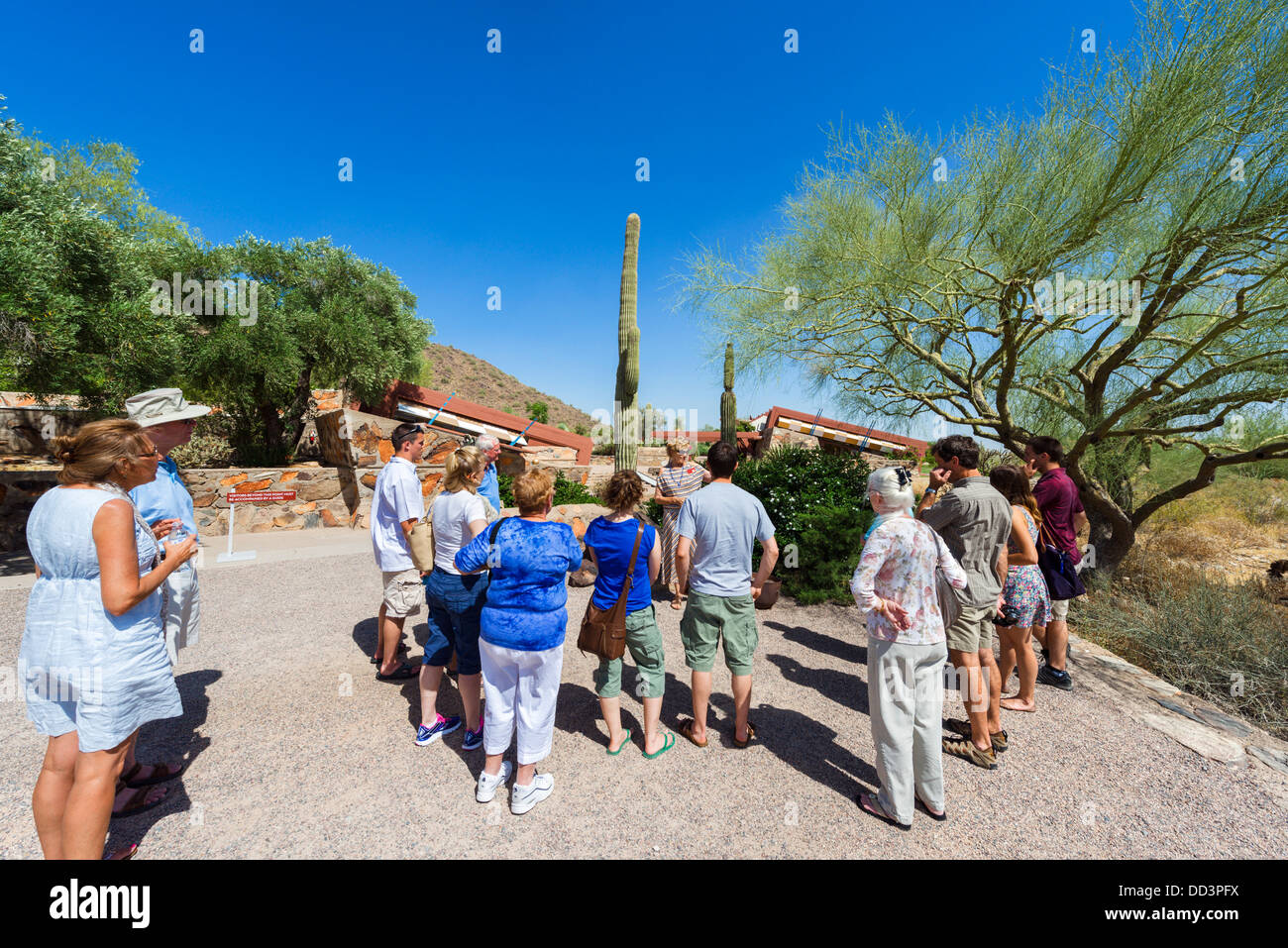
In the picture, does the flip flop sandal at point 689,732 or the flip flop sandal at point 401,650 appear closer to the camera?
the flip flop sandal at point 689,732

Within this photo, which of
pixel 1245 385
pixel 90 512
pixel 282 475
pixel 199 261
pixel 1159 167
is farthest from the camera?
pixel 199 261

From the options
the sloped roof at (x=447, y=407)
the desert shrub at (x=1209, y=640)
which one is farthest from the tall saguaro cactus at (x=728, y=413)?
the desert shrub at (x=1209, y=640)

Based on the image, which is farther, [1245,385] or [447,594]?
[1245,385]

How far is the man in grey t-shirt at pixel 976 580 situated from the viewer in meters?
2.89

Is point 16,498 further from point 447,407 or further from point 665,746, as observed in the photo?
point 665,746

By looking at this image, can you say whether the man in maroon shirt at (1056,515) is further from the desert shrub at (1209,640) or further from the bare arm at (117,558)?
the bare arm at (117,558)

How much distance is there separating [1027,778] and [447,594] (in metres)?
3.47

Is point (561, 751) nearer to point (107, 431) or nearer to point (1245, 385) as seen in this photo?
point (107, 431)

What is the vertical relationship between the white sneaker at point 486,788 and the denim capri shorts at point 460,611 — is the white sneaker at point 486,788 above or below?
below

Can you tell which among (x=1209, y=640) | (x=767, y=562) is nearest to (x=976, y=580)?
(x=767, y=562)

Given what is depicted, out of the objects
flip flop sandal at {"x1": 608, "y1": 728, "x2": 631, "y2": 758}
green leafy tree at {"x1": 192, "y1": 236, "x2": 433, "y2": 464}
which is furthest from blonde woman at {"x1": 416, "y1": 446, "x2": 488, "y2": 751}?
green leafy tree at {"x1": 192, "y1": 236, "x2": 433, "y2": 464}

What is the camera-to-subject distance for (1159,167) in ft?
13.6
